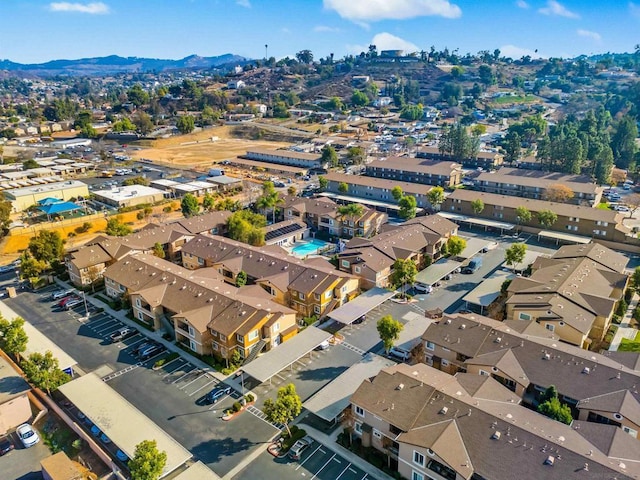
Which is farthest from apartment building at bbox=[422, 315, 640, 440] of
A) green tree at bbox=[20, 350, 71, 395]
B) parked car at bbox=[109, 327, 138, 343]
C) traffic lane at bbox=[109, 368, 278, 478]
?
green tree at bbox=[20, 350, 71, 395]

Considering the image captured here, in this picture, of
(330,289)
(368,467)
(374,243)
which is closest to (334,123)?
(374,243)

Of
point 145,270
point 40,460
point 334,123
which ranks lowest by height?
point 40,460

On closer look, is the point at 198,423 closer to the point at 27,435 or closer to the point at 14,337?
the point at 27,435

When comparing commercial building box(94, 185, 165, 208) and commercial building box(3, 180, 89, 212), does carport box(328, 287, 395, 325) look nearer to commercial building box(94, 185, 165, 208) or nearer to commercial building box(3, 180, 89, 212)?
commercial building box(94, 185, 165, 208)

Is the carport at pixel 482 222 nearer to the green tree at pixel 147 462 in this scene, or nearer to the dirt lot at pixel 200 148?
Result: the green tree at pixel 147 462

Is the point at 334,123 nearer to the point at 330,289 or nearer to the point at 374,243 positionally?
the point at 374,243
